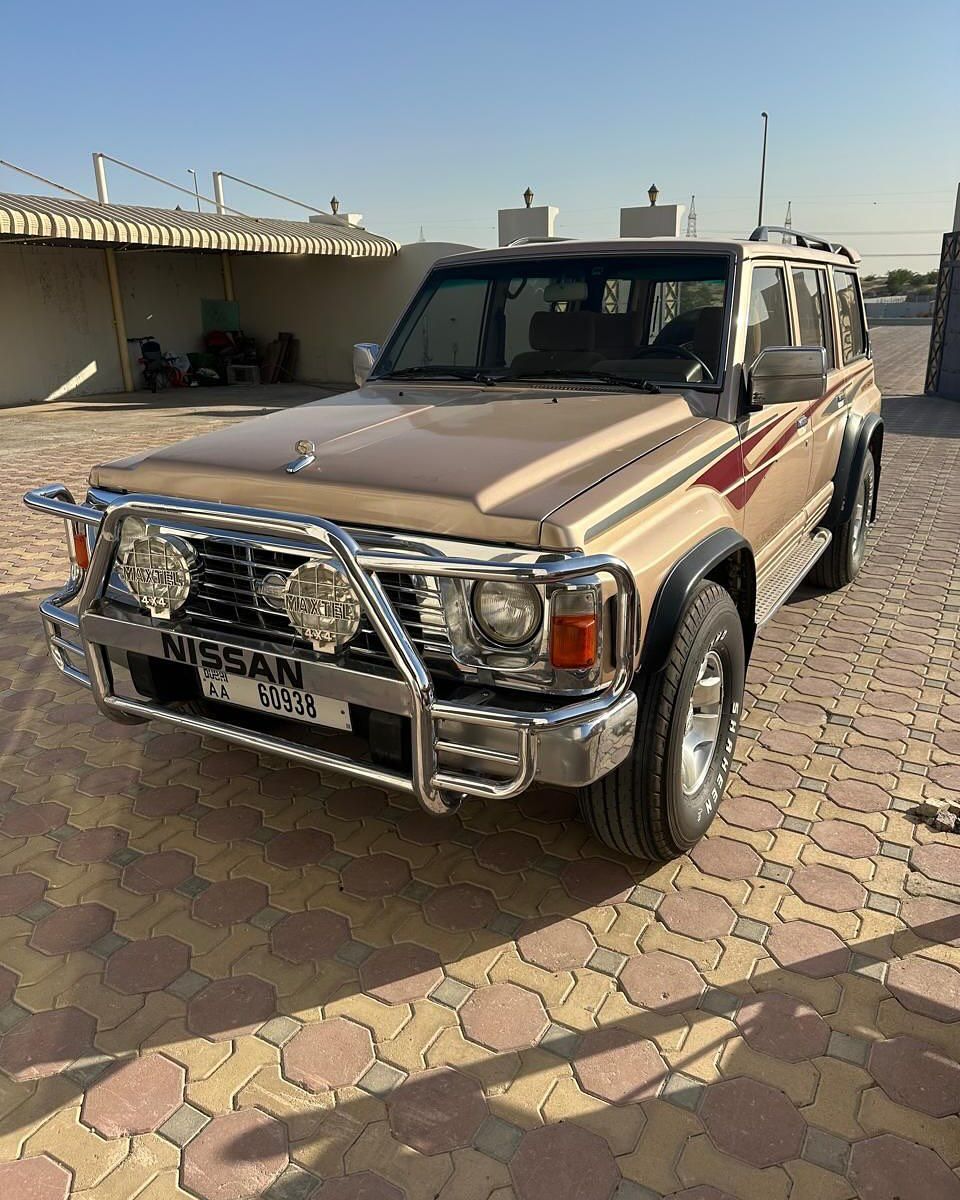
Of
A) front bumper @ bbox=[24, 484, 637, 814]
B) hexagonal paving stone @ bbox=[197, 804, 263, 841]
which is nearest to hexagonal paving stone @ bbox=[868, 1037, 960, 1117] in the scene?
front bumper @ bbox=[24, 484, 637, 814]

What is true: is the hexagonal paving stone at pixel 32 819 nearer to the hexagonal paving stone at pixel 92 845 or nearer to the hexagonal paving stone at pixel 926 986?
the hexagonal paving stone at pixel 92 845

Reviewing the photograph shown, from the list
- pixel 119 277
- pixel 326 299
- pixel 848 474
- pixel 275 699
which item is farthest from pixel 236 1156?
pixel 119 277

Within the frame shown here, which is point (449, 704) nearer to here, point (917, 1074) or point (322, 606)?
point (322, 606)

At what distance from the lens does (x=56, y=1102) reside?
2225 millimetres

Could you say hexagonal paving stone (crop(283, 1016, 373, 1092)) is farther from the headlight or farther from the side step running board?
the side step running board

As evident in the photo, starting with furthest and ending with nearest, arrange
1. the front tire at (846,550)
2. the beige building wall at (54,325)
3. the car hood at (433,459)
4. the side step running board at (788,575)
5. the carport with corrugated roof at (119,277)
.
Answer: the beige building wall at (54,325), the carport with corrugated roof at (119,277), the front tire at (846,550), the side step running board at (788,575), the car hood at (433,459)

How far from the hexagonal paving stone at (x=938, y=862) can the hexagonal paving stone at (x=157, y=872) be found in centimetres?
245

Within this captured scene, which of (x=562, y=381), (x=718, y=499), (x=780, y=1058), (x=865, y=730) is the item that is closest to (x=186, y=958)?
(x=780, y=1058)

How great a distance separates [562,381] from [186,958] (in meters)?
2.49

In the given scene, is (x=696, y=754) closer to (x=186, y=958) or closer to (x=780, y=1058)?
(x=780, y=1058)

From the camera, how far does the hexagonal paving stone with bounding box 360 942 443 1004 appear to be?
8.39 ft

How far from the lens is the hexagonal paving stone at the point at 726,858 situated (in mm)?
3051

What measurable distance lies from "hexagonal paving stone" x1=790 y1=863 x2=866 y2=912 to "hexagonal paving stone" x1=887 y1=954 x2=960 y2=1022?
0.88 ft

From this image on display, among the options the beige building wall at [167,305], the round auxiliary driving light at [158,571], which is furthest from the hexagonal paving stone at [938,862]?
the beige building wall at [167,305]
